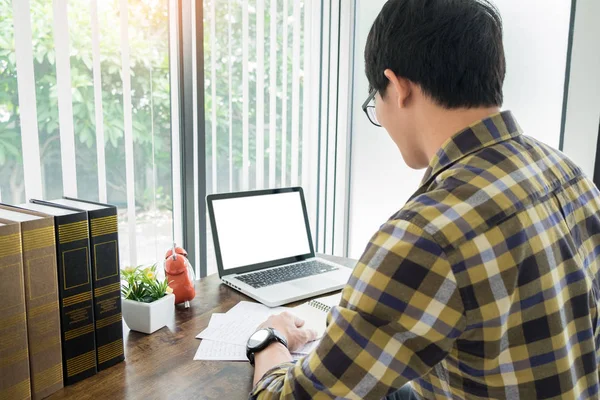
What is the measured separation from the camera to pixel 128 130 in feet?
5.15

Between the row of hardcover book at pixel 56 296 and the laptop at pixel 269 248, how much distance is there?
1.54ft

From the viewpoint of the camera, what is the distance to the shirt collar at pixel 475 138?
2.40 ft

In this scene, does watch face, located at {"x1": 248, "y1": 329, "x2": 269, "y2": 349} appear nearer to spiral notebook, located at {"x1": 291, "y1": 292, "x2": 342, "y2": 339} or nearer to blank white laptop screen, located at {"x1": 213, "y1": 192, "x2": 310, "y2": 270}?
spiral notebook, located at {"x1": 291, "y1": 292, "x2": 342, "y2": 339}

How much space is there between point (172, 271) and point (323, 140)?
150 centimetres

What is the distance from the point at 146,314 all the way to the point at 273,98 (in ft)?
4.31

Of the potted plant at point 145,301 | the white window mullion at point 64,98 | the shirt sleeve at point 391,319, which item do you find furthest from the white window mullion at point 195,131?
the shirt sleeve at point 391,319

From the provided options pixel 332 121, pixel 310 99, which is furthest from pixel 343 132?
pixel 310 99

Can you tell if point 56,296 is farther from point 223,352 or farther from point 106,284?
point 223,352

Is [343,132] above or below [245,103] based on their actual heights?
below

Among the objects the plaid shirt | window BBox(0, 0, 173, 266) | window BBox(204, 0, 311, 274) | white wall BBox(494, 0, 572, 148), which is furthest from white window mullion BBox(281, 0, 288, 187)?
the plaid shirt

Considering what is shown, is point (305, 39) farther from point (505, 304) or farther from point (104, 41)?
point (505, 304)

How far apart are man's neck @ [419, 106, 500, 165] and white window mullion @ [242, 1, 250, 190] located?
130 centimetres

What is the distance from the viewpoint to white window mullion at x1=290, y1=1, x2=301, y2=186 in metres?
2.30

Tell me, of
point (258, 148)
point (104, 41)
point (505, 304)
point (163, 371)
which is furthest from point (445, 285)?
point (258, 148)
